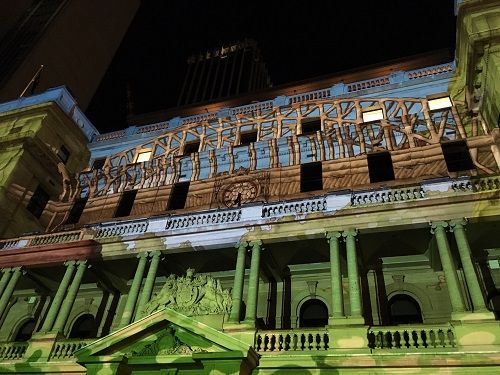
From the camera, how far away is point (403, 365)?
41.1 ft

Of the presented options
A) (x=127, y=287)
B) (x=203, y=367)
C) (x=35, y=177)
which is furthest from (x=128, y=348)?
(x=35, y=177)

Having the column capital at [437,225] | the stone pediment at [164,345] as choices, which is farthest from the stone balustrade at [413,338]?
the stone pediment at [164,345]

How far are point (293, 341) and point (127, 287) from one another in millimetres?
11390

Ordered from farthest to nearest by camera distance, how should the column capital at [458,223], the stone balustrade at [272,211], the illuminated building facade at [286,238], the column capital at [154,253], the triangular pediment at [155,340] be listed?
the column capital at [154,253] < the stone balustrade at [272,211] < the column capital at [458,223] < the triangular pediment at [155,340] < the illuminated building facade at [286,238]

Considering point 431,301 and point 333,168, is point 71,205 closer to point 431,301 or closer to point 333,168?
point 333,168

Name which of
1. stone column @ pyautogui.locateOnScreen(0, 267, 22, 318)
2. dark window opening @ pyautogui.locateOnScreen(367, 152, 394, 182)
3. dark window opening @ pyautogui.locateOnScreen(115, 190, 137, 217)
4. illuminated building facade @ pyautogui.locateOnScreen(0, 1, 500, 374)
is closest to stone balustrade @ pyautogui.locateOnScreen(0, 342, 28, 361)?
illuminated building facade @ pyautogui.locateOnScreen(0, 1, 500, 374)

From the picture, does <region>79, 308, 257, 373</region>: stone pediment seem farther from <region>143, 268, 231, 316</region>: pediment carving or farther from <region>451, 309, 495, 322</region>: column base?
<region>451, 309, 495, 322</region>: column base

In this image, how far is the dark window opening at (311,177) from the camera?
21.4 metres

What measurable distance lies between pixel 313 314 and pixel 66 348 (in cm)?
1067

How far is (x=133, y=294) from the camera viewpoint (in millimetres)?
17875

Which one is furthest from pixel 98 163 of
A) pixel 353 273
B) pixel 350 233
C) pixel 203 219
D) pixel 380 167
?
pixel 353 273

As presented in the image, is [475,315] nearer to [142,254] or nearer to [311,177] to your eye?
[311,177]

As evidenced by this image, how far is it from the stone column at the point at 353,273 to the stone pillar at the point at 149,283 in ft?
27.6

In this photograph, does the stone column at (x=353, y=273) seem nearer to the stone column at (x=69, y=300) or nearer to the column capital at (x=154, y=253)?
the column capital at (x=154, y=253)
